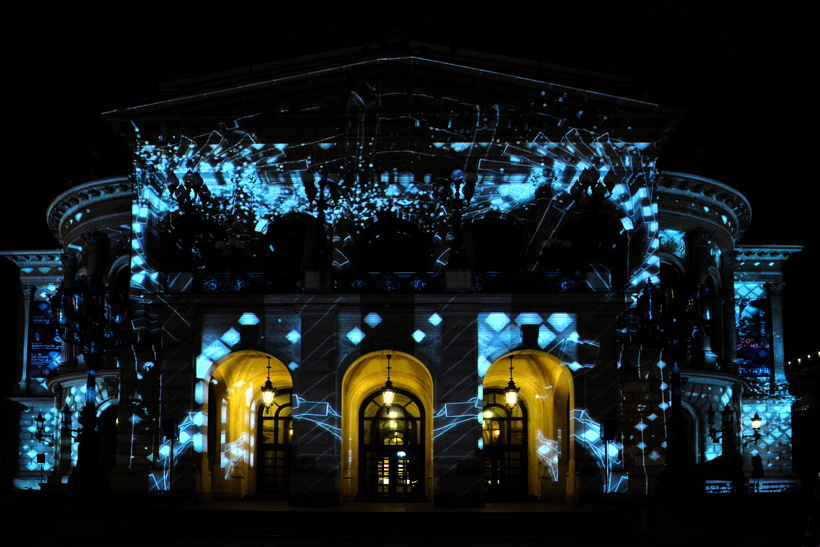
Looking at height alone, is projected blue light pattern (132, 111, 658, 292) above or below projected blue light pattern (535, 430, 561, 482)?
above

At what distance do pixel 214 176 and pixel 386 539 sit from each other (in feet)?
53.9

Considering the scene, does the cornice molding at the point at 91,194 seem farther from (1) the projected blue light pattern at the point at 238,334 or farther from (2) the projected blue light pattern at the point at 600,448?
(2) the projected blue light pattern at the point at 600,448

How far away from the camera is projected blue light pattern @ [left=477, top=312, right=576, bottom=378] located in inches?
1336

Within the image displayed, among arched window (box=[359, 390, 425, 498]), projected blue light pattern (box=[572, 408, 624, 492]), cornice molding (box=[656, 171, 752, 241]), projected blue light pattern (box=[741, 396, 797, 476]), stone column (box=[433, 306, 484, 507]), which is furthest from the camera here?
projected blue light pattern (box=[741, 396, 797, 476])

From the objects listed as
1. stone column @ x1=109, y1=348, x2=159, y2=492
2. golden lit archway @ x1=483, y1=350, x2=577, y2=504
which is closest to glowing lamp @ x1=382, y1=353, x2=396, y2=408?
golden lit archway @ x1=483, y1=350, x2=577, y2=504

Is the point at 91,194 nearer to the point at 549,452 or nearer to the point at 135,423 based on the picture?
the point at 135,423

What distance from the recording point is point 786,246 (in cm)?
5144

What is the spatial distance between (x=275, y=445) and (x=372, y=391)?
14.2 feet

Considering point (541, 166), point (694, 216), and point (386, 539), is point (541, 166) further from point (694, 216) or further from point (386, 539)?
point (386, 539)

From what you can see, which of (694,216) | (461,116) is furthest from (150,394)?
(694,216)

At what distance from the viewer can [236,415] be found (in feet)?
123

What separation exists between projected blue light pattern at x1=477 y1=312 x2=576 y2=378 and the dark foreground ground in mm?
6456

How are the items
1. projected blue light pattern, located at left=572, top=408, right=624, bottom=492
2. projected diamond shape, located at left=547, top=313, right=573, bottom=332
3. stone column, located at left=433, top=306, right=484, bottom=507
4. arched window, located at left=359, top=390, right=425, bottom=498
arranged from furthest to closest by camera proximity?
arched window, located at left=359, top=390, right=425, bottom=498 → projected diamond shape, located at left=547, top=313, right=573, bottom=332 → projected blue light pattern, located at left=572, top=408, right=624, bottom=492 → stone column, located at left=433, top=306, right=484, bottom=507

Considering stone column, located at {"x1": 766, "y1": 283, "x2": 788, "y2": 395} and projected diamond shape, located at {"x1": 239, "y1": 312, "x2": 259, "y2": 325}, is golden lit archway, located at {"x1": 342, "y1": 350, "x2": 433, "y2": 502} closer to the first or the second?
projected diamond shape, located at {"x1": 239, "y1": 312, "x2": 259, "y2": 325}
